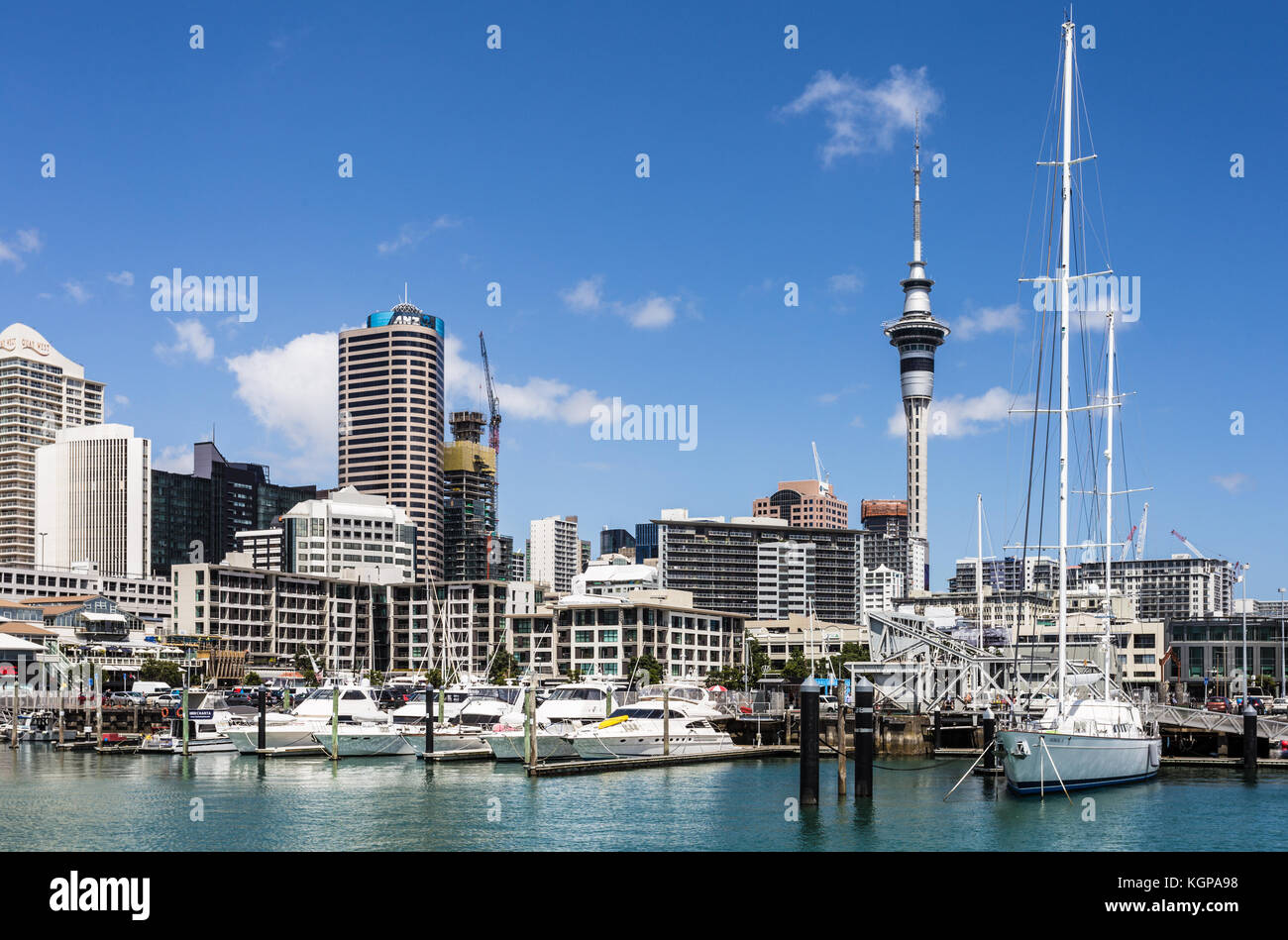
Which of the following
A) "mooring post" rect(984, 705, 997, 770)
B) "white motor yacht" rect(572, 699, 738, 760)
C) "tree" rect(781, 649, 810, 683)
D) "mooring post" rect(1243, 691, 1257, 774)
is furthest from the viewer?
"tree" rect(781, 649, 810, 683)

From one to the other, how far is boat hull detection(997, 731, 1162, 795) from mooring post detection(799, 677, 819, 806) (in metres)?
11.5

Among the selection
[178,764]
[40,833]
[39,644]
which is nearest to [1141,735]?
[40,833]

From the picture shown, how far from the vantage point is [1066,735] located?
199ft

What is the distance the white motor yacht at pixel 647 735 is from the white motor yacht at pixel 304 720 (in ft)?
67.1

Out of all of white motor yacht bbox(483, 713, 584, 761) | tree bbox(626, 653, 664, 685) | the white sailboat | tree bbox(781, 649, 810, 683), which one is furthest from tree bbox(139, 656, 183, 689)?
the white sailboat

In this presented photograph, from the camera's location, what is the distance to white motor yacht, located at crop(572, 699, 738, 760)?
8344 cm

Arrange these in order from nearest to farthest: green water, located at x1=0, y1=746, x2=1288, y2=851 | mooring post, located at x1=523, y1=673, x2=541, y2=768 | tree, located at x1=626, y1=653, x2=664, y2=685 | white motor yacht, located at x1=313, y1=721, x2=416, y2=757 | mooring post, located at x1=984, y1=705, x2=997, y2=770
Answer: green water, located at x1=0, y1=746, x2=1288, y2=851 → mooring post, located at x1=523, y1=673, x2=541, y2=768 → mooring post, located at x1=984, y1=705, x2=997, y2=770 → white motor yacht, located at x1=313, y1=721, x2=416, y2=757 → tree, located at x1=626, y1=653, x2=664, y2=685

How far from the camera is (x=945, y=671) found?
121500 millimetres

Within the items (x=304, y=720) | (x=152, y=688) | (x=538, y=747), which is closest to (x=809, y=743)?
(x=538, y=747)

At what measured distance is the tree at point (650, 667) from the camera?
18015 centimetres

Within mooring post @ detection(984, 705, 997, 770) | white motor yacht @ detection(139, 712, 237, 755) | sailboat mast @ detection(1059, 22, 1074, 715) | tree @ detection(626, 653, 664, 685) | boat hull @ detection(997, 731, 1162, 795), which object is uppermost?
sailboat mast @ detection(1059, 22, 1074, 715)

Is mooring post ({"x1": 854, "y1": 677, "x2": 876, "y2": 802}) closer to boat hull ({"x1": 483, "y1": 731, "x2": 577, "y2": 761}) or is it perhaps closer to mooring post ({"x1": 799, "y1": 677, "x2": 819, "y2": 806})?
mooring post ({"x1": 799, "y1": 677, "x2": 819, "y2": 806})

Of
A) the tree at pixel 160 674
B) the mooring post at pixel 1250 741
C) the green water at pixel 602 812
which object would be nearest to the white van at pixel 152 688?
the tree at pixel 160 674
